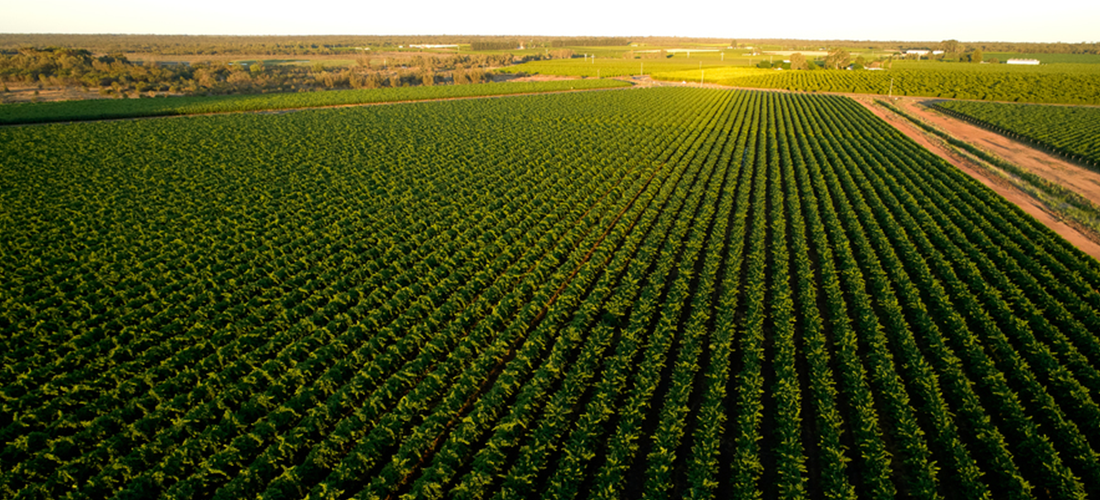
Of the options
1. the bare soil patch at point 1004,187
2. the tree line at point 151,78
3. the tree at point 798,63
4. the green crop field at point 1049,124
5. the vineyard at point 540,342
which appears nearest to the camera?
the vineyard at point 540,342

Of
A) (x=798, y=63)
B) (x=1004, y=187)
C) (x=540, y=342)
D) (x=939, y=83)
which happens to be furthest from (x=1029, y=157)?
(x=798, y=63)

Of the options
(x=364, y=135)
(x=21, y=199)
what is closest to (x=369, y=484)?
(x=21, y=199)

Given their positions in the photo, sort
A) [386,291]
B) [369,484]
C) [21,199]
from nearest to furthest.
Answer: [369,484] → [386,291] → [21,199]

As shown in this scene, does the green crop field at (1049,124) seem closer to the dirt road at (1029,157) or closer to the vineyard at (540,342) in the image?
the dirt road at (1029,157)

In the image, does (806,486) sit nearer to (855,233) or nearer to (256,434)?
(256,434)

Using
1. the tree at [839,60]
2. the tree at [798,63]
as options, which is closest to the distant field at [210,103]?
the tree at [798,63]

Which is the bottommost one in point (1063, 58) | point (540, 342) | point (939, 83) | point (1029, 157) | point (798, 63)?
point (540, 342)

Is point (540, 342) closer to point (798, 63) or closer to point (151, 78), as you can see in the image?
point (151, 78)
